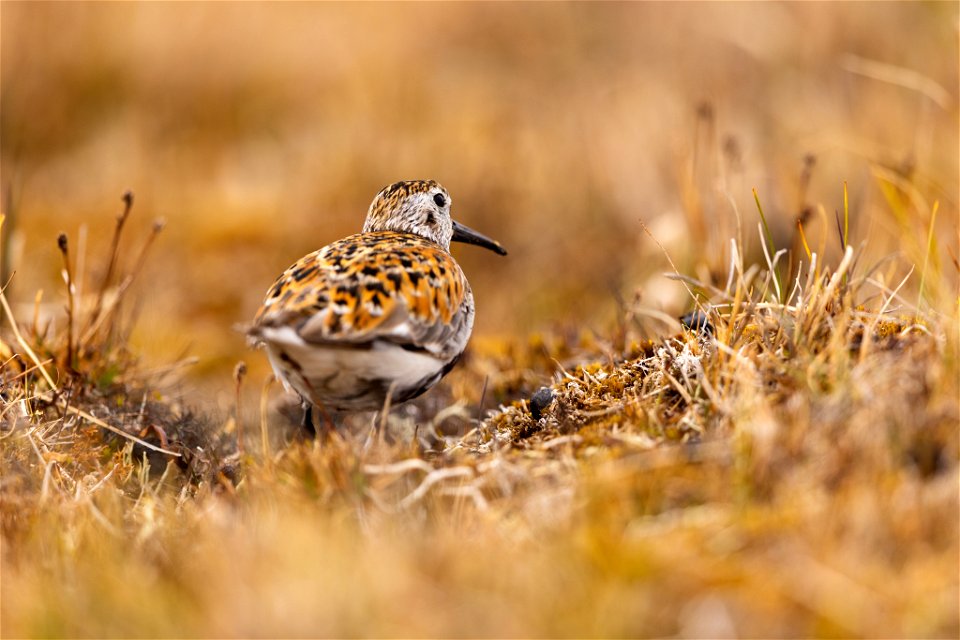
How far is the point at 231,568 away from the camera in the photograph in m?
2.84

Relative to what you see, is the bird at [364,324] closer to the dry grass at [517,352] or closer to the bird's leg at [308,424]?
Answer: the bird's leg at [308,424]

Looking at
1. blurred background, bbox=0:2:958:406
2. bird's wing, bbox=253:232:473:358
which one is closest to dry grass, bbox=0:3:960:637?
blurred background, bbox=0:2:958:406

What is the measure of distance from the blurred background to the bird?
335 cm

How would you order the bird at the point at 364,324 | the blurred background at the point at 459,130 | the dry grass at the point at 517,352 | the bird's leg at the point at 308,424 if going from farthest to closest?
the blurred background at the point at 459,130, the bird's leg at the point at 308,424, the bird at the point at 364,324, the dry grass at the point at 517,352

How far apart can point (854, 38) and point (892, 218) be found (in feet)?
12.0

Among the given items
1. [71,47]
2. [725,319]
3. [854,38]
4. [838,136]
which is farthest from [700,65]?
[725,319]

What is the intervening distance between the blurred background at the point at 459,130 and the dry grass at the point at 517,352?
50 mm

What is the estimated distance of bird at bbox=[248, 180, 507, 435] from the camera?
4.07m

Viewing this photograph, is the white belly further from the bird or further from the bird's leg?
the bird's leg

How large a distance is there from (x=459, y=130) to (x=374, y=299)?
8.24 meters

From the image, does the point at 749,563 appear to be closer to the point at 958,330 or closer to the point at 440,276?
the point at 958,330

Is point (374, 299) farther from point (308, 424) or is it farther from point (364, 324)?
point (308, 424)

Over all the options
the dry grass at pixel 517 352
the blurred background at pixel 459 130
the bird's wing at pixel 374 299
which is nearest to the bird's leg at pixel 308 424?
the dry grass at pixel 517 352

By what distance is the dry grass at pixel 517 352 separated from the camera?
2.80m
